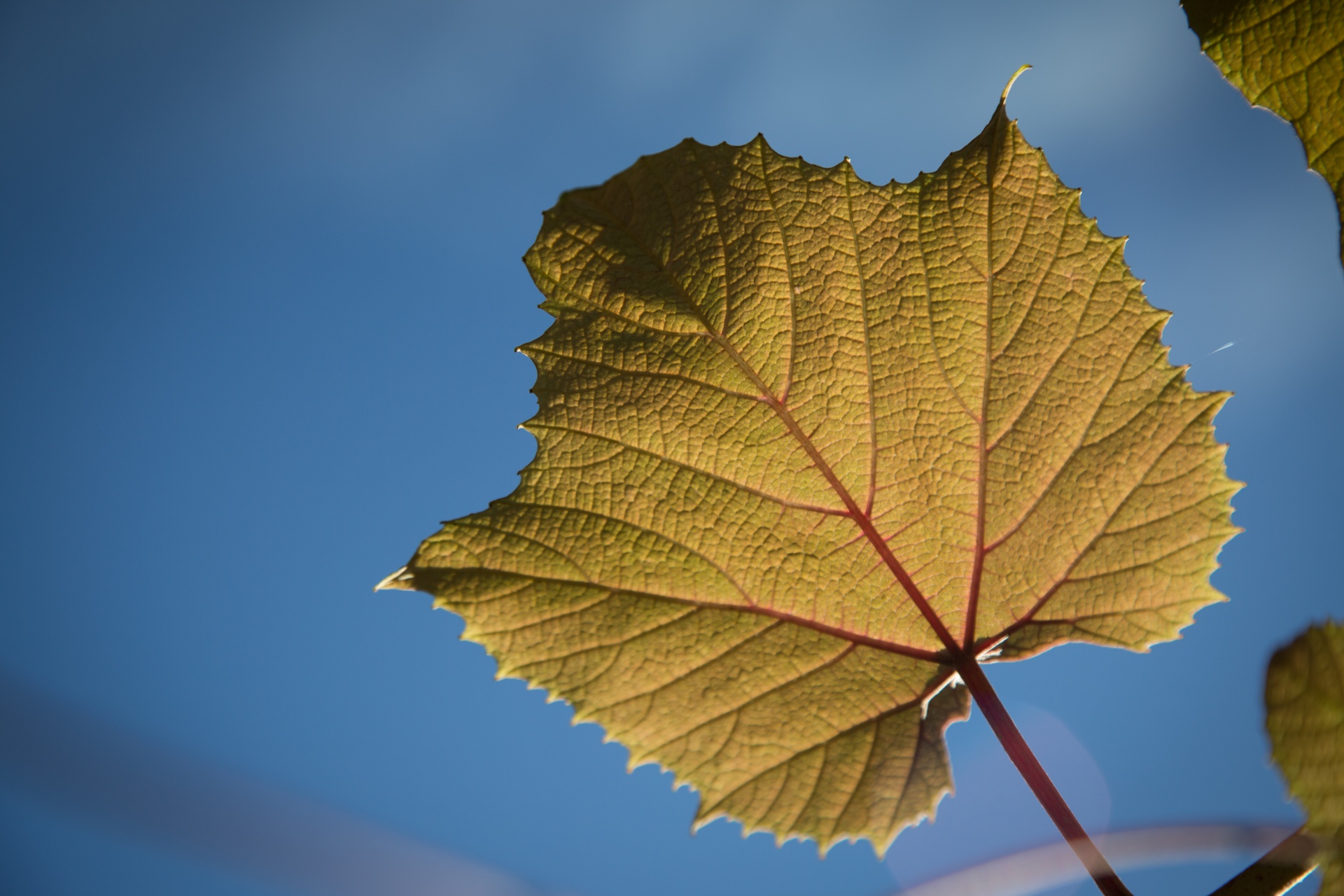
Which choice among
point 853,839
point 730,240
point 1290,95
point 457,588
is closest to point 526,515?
point 457,588

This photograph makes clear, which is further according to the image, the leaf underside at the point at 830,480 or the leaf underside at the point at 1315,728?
the leaf underside at the point at 830,480

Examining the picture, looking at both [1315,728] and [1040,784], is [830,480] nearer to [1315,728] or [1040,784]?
[1040,784]

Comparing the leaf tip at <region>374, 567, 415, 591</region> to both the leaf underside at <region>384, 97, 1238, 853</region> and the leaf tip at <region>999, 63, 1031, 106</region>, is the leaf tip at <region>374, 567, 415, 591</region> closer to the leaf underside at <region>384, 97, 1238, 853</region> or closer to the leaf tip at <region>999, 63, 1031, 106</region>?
the leaf underside at <region>384, 97, 1238, 853</region>

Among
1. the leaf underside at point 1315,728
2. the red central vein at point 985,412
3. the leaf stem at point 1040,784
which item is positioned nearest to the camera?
the leaf underside at point 1315,728

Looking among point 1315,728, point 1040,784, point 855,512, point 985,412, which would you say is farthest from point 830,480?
point 1315,728

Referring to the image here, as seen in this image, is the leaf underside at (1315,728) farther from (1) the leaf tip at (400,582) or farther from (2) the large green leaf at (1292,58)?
(1) the leaf tip at (400,582)

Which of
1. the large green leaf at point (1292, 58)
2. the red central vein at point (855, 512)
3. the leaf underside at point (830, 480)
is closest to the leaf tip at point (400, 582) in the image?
the leaf underside at point (830, 480)
